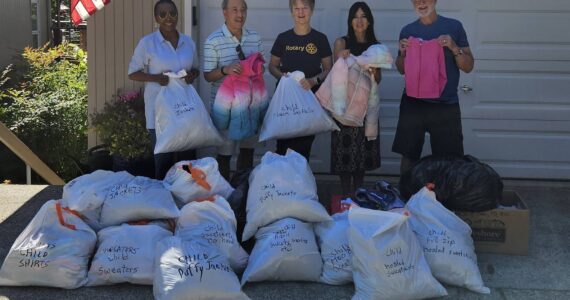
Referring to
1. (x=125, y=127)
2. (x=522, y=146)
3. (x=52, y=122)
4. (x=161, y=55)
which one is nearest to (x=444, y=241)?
(x=161, y=55)

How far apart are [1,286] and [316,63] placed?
2521 millimetres

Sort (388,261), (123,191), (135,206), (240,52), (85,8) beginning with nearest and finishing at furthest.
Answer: (388,261), (135,206), (123,191), (240,52), (85,8)

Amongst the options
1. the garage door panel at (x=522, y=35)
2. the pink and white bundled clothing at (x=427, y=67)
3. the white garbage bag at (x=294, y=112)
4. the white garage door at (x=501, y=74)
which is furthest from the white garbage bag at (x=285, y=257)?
the garage door panel at (x=522, y=35)

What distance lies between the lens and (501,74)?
6156mm

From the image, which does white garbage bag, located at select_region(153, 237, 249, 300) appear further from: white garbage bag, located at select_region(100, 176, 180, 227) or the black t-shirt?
the black t-shirt

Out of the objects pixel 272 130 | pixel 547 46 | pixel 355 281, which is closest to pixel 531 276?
pixel 355 281

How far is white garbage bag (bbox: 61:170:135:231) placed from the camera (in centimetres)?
431

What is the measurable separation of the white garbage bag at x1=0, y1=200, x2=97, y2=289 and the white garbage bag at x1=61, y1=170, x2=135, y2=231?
0.24 m

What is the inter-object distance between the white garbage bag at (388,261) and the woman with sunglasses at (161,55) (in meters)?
2.01

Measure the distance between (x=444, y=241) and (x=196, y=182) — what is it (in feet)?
5.12

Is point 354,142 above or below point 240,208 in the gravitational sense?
above

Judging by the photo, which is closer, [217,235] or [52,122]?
[217,235]

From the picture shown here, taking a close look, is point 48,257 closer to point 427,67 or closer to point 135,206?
point 135,206

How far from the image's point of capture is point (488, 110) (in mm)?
6172
